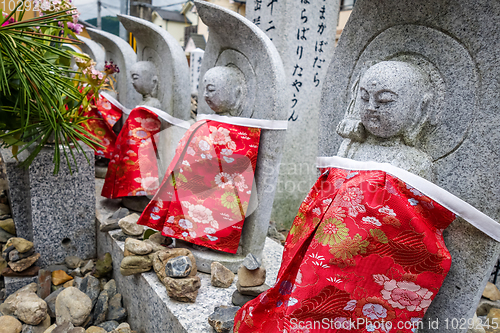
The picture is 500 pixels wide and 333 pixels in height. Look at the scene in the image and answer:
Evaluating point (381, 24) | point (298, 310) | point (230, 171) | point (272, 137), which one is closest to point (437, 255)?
point (298, 310)

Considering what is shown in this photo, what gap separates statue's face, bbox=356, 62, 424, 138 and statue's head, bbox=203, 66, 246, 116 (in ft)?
3.22

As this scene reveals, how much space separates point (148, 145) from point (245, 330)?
2.06 m

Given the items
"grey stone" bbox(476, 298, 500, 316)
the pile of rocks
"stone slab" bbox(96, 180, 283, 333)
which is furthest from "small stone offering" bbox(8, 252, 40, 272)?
"grey stone" bbox(476, 298, 500, 316)

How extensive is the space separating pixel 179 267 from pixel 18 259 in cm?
143

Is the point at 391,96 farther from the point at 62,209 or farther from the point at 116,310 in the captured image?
the point at 62,209

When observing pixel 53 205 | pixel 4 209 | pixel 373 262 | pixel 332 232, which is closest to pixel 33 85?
pixel 53 205

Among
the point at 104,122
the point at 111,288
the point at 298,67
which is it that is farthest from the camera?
the point at 104,122

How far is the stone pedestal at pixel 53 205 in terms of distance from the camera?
2535mm

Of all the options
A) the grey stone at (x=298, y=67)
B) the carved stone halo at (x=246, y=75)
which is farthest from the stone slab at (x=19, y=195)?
the grey stone at (x=298, y=67)

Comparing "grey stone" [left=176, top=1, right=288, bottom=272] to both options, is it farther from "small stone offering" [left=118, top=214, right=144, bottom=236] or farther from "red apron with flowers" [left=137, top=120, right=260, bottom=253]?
"small stone offering" [left=118, top=214, right=144, bottom=236]

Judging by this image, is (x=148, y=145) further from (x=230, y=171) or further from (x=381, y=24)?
(x=381, y=24)

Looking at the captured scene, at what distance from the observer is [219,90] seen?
6.89 ft

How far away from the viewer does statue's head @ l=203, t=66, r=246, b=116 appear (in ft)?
6.90

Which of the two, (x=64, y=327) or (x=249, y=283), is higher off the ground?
(x=249, y=283)
